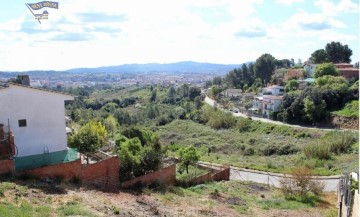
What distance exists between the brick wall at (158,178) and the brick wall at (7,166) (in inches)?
232

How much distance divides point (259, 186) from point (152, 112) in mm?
63518

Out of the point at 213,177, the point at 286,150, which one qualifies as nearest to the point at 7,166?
the point at 213,177

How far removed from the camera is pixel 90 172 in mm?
19438

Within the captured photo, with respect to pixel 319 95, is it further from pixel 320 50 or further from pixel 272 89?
pixel 320 50

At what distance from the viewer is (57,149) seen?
2084cm

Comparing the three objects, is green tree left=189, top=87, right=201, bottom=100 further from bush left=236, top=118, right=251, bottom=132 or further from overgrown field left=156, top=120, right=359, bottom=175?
bush left=236, top=118, right=251, bottom=132

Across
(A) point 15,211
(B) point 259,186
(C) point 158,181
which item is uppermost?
(A) point 15,211

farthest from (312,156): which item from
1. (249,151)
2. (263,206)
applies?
(263,206)

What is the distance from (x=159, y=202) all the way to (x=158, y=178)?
418cm

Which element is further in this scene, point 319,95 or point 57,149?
point 319,95

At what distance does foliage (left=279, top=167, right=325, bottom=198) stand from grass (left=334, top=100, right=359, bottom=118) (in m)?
33.9

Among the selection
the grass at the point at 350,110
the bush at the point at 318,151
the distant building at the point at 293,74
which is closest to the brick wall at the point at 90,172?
the bush at the point at 318,151

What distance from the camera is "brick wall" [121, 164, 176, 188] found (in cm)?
2099

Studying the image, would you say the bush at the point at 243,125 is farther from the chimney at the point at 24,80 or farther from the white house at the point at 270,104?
the chimney at the point at 24,80
